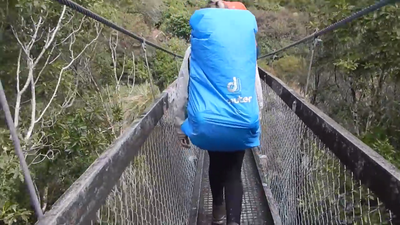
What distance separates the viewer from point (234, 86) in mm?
1305

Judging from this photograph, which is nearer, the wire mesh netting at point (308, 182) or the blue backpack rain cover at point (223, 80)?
the wire mesh netting at point (308, 182)

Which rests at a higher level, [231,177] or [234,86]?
[234,86]

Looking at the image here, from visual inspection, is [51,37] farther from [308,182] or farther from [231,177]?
[308,182]

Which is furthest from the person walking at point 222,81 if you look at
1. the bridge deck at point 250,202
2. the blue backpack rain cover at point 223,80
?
the bridge deck at point 250,202

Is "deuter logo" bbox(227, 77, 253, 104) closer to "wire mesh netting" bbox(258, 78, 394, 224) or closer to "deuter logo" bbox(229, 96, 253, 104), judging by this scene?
"deuter logo" bbox(229, 96, 253, 104)

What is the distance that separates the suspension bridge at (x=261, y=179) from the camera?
0.74 m

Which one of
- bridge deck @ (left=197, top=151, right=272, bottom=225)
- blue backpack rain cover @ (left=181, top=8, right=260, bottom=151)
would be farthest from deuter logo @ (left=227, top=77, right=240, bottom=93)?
bridge deck @ (left=197, top=151, right=272, bottom=225)

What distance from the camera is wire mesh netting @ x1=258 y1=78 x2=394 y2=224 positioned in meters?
0.98

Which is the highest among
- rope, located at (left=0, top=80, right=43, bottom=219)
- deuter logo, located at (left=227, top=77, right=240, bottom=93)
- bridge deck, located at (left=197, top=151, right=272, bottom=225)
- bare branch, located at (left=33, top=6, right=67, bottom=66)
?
rope, located at (left=0, top=80, right=43, bottom=219)

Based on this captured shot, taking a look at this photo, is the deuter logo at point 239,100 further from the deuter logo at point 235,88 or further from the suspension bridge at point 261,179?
the suspension bridge at point 261,179

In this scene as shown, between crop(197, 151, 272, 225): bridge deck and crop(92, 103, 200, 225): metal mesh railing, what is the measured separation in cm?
8

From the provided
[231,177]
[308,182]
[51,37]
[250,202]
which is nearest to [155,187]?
[231,177]

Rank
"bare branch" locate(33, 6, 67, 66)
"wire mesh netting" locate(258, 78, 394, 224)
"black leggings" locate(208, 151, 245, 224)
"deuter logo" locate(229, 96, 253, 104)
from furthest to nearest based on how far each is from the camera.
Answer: "bare branch" locate(33, 6, 67, 66) → "black leggings" locate(208, 151, 245, 224) → "deuter logo" locate(229, 96, 253, 104) → "wire mesh netting" locate(258, 78, 394, 224)

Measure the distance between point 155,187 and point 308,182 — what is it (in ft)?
1.56
